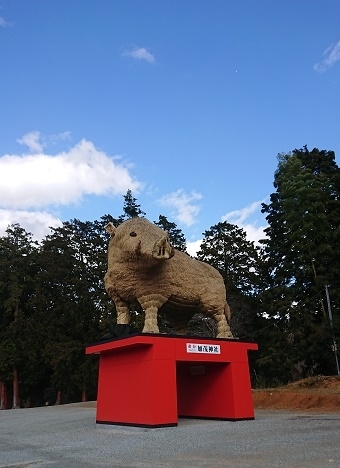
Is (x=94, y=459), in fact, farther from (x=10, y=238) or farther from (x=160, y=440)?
(x=10, y=238)

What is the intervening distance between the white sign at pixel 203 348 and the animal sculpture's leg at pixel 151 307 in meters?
0.70

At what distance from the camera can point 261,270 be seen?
2147cm

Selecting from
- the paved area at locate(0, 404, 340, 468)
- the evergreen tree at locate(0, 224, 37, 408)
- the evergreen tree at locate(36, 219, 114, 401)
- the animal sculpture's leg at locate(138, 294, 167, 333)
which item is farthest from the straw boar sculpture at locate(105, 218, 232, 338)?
the evergreen tree at locate(0, 224, 37, 408)

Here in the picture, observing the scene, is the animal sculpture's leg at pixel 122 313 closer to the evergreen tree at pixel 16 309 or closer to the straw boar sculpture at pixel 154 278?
the straw boar sculpture at pixel 154 278

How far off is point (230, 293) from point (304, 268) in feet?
11.9

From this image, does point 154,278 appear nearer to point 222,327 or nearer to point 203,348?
point 203,348

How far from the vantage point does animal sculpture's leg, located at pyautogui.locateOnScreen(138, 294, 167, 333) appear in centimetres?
799

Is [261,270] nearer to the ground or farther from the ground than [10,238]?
nearer to the ground

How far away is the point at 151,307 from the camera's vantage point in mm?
8109

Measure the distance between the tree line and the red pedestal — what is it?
8.88m

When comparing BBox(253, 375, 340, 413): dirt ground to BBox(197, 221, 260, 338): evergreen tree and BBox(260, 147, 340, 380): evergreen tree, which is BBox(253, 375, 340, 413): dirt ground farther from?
BBox(197, 221, 260, 338): evergreen tree

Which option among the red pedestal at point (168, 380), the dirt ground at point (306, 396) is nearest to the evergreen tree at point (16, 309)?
the dirt ground at point (306, 396)

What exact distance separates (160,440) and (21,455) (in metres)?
1.77

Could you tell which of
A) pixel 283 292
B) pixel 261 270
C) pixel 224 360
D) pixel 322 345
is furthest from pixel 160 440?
pixel 261 270
